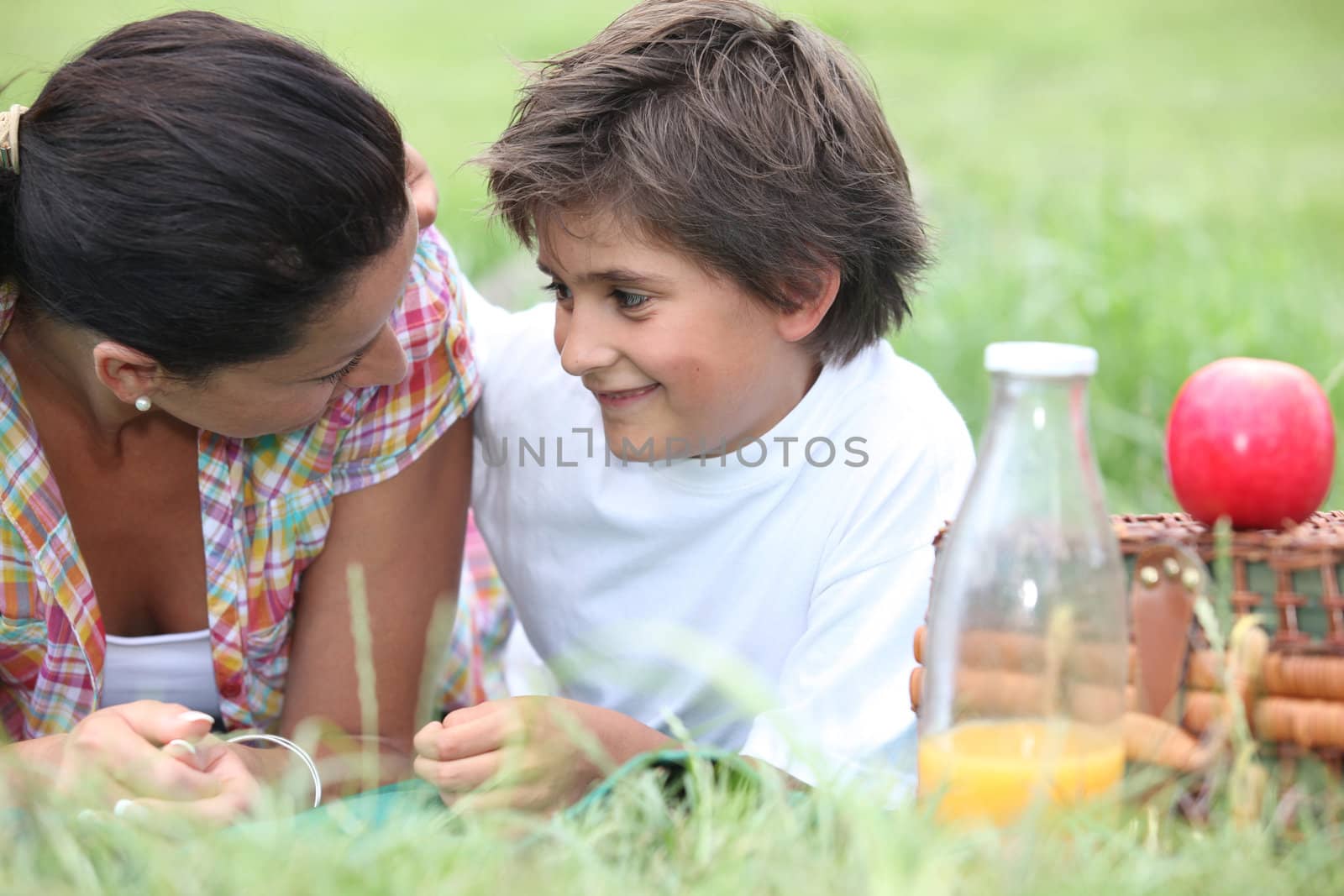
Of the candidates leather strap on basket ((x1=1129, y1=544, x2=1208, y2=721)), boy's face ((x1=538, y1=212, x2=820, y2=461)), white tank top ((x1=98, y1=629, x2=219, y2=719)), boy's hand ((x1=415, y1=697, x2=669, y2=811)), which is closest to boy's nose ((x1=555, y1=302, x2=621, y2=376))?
boy's face ((x1=538, y1=212, x2=820, y2=461))

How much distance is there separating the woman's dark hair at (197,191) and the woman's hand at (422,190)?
0.33 meters

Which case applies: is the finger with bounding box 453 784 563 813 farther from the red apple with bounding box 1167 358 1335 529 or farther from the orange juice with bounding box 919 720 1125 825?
the red apple with bounding box 1167 358 1335 529

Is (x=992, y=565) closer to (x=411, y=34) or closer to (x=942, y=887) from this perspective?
(x=942, y=887)

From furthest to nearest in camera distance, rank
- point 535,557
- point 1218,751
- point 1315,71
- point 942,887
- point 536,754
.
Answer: point 1315,71
point 535,557
point 536,754
point 1218,751
point 942,887

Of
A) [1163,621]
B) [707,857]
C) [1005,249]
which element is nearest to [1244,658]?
[1163,621]

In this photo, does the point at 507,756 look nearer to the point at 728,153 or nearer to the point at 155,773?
the point at 155,773

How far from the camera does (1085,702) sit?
1.26m

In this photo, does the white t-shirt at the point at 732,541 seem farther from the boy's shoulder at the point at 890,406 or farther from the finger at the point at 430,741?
the finger at the point at 430,741

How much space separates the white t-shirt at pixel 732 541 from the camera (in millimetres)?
1973

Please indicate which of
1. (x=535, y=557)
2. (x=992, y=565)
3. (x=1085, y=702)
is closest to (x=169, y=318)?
(x=535, y=557)

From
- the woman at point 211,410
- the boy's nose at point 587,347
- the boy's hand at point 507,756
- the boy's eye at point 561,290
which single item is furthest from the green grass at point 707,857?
the boy's eye at point 561,290

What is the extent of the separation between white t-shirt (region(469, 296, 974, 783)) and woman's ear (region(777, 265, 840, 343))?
103 mm

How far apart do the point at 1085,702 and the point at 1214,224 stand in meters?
4.29

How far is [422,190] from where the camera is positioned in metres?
2.15
